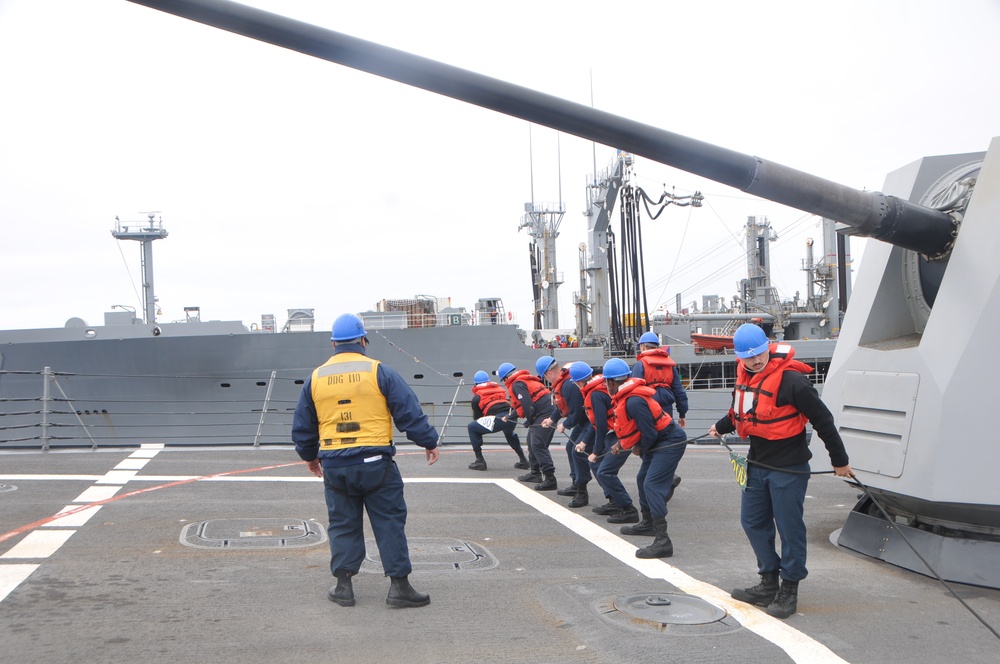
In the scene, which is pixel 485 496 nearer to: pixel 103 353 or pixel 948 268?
pixel 948 268

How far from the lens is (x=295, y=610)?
4.68 meters

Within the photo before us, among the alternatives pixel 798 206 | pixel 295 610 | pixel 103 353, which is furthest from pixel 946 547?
pixel 103 353

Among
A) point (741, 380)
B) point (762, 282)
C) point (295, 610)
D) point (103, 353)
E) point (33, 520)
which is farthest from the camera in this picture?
point (762, 282)

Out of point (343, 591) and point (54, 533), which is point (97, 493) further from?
point (343, 591)

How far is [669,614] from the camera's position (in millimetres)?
4676

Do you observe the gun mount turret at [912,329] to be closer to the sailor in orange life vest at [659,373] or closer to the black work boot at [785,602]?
the black work boot at [785,602]

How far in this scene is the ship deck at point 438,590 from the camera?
13.5ft

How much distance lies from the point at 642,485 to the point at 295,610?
315cm

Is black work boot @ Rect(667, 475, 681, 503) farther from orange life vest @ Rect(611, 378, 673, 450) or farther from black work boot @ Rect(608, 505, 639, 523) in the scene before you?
orange life vest @ Rect(611, 378, 673, 450)

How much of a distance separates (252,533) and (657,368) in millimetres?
3993

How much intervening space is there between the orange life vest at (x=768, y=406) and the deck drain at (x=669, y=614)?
106cm

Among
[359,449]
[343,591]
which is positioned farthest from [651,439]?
[343,591]

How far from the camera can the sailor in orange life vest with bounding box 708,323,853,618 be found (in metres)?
4.68

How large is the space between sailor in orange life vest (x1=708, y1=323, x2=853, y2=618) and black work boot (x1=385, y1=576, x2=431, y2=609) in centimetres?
194
